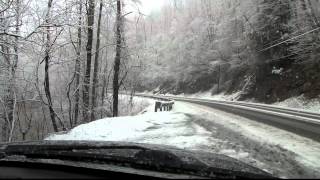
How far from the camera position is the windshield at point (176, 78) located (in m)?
11.2

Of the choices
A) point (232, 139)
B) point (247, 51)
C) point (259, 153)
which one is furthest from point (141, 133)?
point (247, 51)

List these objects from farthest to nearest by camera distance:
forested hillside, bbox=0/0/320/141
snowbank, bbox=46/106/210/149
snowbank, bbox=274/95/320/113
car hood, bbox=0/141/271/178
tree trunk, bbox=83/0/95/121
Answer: snowbank, bbox=274/95/320/113 → tree trunk, bbox=83/0/95/121 → forested hillside, bbox=0/0/320/141 → snowbank, bbox=46/106/210/149 → car hood, bbox=0/141/271/178

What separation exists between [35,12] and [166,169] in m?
11.9

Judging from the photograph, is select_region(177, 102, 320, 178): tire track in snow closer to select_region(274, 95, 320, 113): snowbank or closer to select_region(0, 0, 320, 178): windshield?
select_region(0, 0, 320, 178): windshield

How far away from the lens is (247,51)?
38281 millimetres

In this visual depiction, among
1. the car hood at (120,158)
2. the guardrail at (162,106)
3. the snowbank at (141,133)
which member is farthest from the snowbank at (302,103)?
the car hood at (120,158)

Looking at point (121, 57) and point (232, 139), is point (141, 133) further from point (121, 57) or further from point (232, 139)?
point (121, 57)

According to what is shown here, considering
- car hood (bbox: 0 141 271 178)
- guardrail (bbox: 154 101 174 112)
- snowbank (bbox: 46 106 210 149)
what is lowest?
snowbank (bbox: 46 106 210 149)

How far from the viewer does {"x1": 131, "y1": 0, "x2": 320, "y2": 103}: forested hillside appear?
29.8 metres

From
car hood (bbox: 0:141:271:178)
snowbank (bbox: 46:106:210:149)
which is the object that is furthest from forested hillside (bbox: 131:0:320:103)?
car hood (bbox: 0:141:271:178)

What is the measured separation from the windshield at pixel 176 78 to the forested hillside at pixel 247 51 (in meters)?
0.12

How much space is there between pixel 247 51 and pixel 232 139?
2812cm

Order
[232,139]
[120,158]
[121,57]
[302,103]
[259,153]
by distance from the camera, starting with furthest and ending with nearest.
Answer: [302,103]
[121,57]
[232,139]
[259,153]
[120,158]

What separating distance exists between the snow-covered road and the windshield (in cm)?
4
